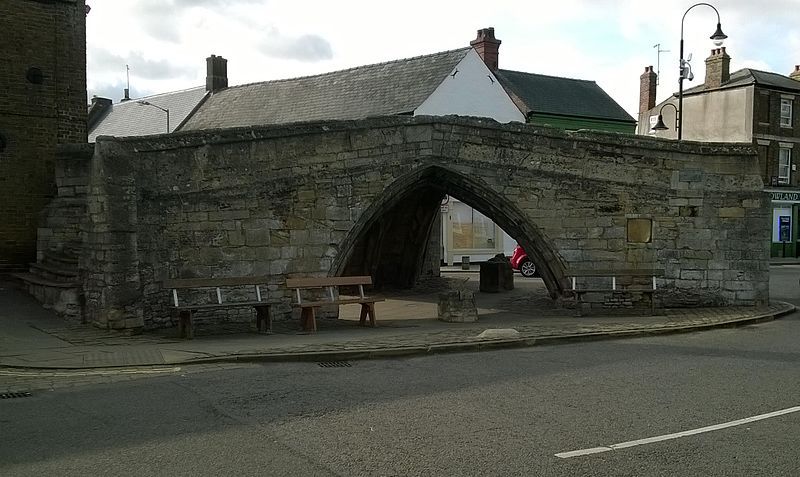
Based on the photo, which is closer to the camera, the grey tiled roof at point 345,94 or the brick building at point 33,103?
the brick building at point 33,103

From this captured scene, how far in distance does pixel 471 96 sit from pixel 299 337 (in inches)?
759

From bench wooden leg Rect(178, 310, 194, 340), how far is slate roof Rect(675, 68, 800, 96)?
32127mm

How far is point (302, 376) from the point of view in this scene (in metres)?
7.76

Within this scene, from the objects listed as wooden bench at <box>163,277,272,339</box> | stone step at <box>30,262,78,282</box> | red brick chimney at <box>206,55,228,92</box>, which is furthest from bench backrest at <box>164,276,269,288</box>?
red brick chimney at <box>206,55,228,92</box>

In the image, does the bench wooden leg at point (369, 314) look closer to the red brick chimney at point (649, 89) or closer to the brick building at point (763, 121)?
the brick building at point (763, 121)

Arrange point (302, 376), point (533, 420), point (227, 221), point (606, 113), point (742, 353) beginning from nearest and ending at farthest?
point (533, 420) → point (302, 376) → point (742, 353) → point (227, 221) → point (606, 113)

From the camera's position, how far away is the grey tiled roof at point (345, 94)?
2516 cm

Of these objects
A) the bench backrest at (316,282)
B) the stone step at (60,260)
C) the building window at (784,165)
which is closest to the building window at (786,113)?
the building window at (784,165)

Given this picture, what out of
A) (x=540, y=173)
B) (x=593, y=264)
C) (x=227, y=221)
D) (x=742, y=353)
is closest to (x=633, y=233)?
(x=593, y=264)

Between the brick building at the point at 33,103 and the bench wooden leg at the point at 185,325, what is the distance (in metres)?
6.83

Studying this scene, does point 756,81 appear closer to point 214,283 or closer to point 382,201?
point 382,201

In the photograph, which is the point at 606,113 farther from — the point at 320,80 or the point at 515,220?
the point at 515,220

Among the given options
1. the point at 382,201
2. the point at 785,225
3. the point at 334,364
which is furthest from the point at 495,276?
the point at 785,225

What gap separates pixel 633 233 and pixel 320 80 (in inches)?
734
